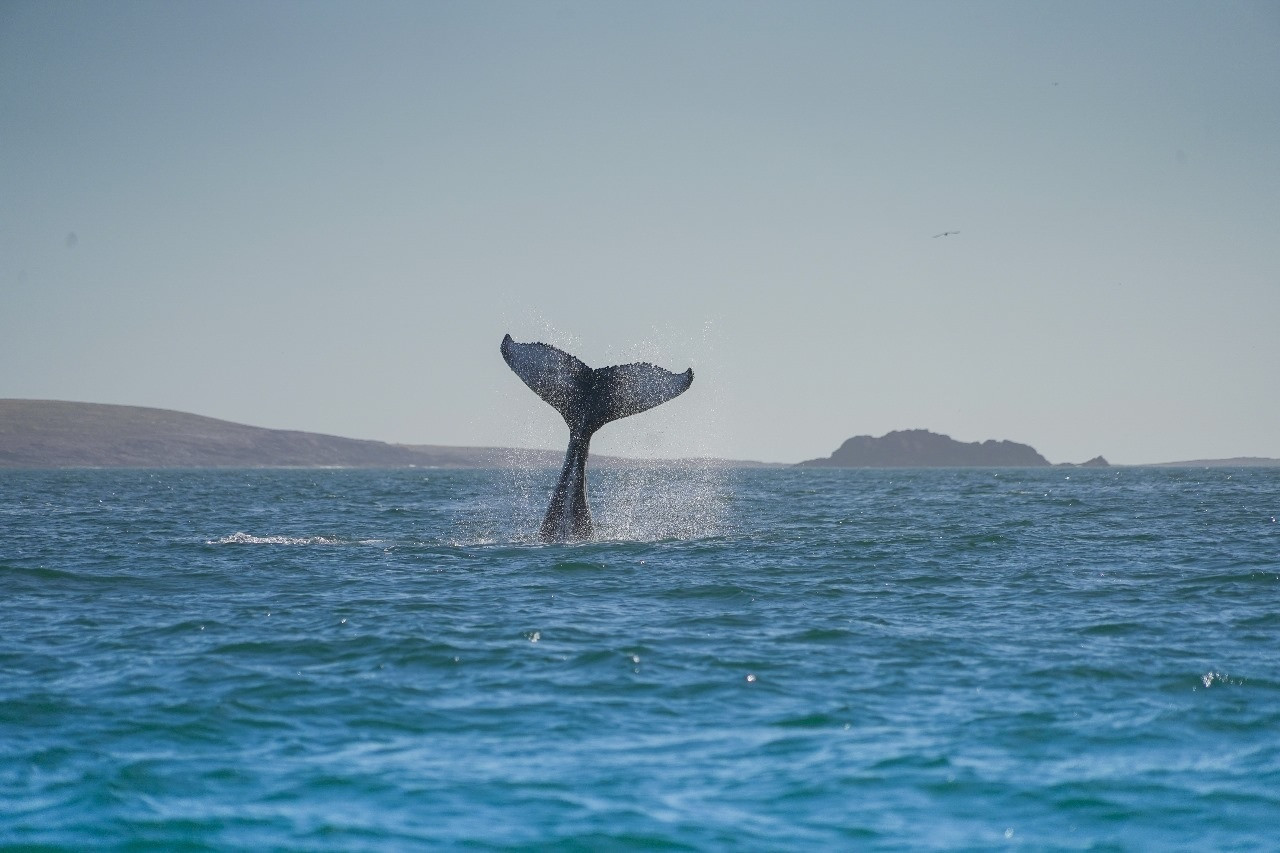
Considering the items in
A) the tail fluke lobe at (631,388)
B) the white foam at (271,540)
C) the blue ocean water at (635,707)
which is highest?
the tail fluke lobe at (631,388)

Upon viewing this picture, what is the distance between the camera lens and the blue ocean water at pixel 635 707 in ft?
20.7

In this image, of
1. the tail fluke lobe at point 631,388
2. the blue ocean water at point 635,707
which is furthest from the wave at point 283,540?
the tail fluke lobe at point 631,388

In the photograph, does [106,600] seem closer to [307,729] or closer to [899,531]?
[307,729]

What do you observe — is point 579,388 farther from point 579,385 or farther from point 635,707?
point 635,707

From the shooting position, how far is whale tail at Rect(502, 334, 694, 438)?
59.7 ft

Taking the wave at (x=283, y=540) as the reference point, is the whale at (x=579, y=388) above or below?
above

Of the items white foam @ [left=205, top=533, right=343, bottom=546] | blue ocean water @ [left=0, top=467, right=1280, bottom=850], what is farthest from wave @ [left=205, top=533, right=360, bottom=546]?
blue ocean water @ [left=0, top=467, right=1280, bottom=850]

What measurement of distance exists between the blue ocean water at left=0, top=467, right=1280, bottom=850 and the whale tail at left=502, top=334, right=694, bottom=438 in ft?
7.54

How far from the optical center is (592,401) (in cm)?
1858

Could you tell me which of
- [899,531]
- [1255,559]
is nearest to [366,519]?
[899,531]

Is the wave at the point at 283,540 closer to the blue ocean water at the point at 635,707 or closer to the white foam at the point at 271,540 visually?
the white foam at the point at 271,540

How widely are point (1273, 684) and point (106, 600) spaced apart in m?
11.4

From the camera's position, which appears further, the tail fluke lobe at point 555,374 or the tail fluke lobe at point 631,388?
the tail fluke lobe at point 555,374

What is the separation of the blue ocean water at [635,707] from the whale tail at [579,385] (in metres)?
2.30
